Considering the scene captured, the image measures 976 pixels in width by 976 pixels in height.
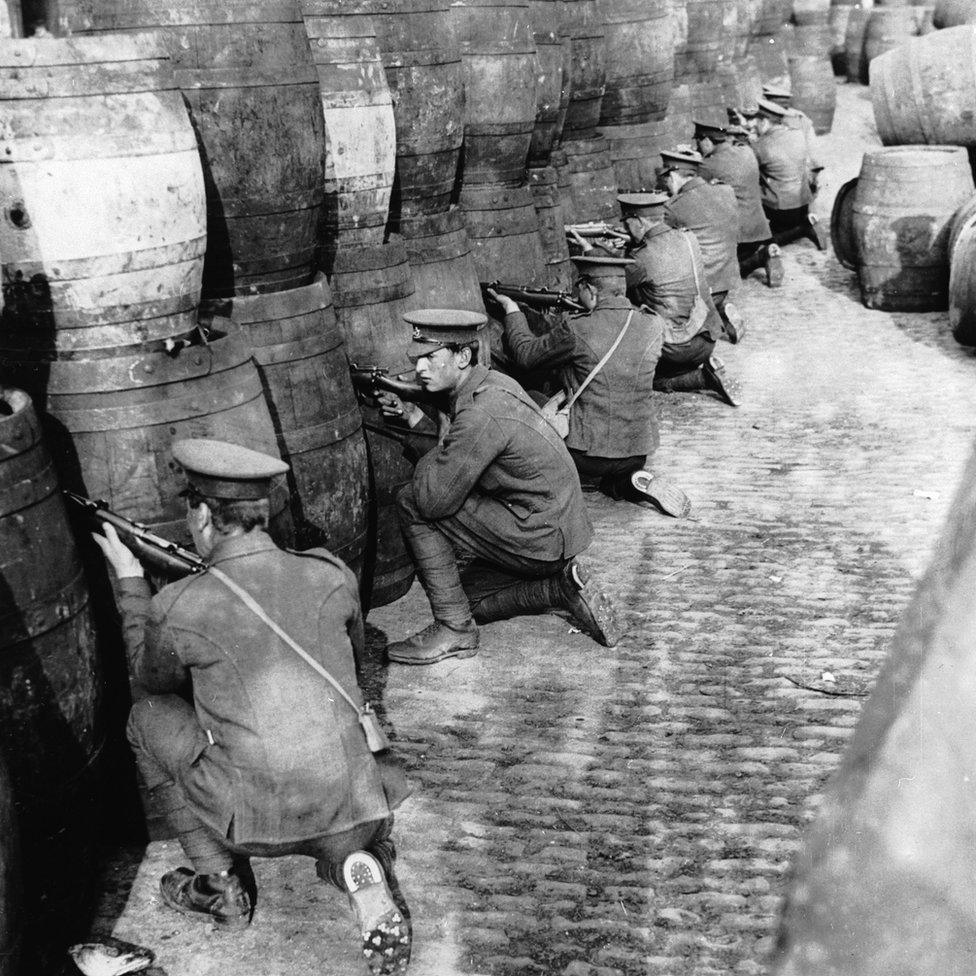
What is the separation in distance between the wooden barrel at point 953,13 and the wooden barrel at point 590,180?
32.5ft

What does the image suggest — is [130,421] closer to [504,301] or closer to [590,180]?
[504,301]

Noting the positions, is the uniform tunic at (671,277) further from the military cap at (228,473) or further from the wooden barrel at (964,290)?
the military cap at (228,473)

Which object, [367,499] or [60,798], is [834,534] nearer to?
[367,499]

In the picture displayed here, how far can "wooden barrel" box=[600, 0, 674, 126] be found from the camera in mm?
9994

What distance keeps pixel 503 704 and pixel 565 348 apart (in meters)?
2.40

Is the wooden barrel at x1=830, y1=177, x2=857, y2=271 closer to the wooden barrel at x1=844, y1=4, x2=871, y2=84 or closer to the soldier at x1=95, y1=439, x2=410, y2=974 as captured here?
the soldier at x1=95, y1=439, x2=410, y2=974

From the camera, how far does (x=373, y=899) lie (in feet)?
10.8

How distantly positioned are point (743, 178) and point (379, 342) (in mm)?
7092

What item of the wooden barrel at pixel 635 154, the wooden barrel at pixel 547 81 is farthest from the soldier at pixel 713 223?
the wooden barrel at pixel 547 81

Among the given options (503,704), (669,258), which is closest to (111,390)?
(503,704)

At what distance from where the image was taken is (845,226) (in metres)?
11.6

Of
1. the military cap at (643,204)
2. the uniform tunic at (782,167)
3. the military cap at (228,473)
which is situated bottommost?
the uniform tunic at (782,167)

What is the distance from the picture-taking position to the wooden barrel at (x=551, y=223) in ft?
25.8

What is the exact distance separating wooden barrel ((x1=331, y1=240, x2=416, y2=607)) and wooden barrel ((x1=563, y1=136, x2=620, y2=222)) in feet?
12.5
